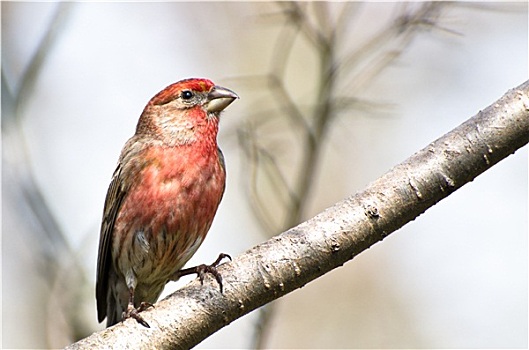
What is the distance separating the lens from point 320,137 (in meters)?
6.36

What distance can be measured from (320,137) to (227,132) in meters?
1.06

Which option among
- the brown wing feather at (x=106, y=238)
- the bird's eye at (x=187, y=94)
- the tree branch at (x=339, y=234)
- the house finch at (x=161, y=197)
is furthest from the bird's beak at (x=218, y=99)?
the tree branch at (x=339, y=234)

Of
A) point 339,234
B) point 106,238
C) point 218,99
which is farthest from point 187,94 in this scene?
point 339,234

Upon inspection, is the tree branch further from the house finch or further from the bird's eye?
the bird's eye

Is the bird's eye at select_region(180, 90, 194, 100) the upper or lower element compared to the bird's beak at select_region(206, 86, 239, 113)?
upper

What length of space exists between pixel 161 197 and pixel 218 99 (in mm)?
1051

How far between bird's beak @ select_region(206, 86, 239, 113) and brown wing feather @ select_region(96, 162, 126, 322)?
91 cm

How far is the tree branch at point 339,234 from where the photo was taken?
420cm

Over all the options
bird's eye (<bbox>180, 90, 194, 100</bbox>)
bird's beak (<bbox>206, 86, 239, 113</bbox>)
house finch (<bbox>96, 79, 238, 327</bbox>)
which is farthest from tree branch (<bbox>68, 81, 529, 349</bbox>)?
bird's eye (<bbox>180, 90, 194, 100</bbox>)

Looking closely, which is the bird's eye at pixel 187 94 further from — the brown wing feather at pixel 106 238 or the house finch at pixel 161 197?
the brown wing feather at pixel 106 238

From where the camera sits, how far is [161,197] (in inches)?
245

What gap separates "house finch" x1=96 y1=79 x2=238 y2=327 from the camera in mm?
6211

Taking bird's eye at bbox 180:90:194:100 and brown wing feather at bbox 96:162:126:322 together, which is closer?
brown wing feather at bbox 96:162:126:322

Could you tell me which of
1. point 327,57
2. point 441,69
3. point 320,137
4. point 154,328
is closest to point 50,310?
point 154,328
